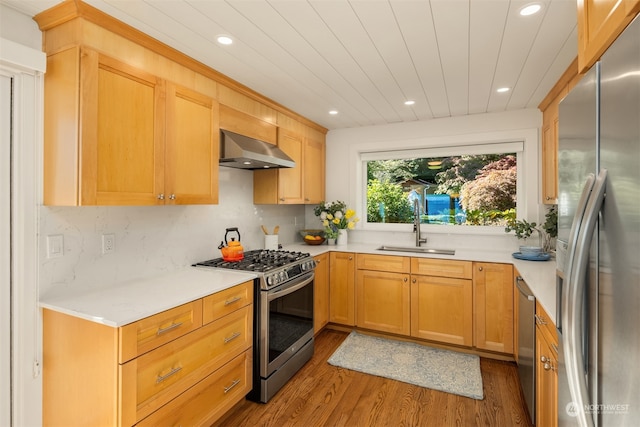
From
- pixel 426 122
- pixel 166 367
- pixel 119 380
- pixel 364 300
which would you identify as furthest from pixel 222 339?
pixel 426 122

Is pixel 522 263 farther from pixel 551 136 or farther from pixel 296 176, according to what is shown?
pixel 296 176

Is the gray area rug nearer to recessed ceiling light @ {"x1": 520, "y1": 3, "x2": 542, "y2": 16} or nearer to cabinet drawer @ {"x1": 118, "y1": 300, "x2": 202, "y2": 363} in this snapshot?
cabinet drawer @ {"x1": 118, "y1": 300, "x2": 202, "y2": 363}

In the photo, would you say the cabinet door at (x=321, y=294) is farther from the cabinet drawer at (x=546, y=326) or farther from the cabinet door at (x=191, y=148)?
the cabinet drawer at (x=546, y=326)

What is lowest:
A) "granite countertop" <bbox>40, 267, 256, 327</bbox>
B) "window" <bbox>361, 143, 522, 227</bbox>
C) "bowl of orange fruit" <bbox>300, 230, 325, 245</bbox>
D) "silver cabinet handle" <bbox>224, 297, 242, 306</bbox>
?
"silver cabinet handle" <bbox>224, 297, 242, 306</bbox>

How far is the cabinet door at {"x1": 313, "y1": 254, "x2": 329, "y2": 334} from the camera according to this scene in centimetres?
321

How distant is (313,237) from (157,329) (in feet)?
7.48

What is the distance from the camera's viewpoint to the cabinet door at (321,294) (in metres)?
3.21

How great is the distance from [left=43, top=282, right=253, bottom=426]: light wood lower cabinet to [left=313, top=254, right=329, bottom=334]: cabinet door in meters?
1.26

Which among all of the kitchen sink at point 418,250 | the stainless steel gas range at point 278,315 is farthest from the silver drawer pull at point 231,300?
the kitchen sink at point 418,250

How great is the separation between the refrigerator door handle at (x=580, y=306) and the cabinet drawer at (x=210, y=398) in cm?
172

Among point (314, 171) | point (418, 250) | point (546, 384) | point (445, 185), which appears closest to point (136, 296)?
point (546, 384)

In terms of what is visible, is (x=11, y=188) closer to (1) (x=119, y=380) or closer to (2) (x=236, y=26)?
(1) (x=119, y=380)

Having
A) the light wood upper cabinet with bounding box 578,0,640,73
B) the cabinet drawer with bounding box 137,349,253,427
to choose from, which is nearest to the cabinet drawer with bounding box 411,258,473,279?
the cabinet drawer with bounding box 137,349,253,427

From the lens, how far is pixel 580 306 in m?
0.80
